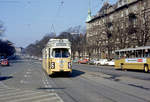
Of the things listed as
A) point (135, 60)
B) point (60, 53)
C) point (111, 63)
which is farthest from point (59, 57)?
point (111, 63)

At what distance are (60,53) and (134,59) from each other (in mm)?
13895

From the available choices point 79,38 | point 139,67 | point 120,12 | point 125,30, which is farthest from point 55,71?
point 79,38

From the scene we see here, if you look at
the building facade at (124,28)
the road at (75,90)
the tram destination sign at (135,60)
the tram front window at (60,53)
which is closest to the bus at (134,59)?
the tram destination sign at (135,60)

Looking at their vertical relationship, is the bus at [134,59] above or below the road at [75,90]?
above

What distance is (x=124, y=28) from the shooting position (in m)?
54.7

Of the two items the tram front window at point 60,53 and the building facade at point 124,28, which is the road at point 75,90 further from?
the building facade at point 124,28

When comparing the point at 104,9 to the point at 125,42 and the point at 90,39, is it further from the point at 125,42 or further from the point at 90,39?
the point at 125,42

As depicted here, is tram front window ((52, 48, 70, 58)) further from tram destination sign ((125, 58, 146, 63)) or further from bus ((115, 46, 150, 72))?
tram destination sign ((125, 58, 146, 63))

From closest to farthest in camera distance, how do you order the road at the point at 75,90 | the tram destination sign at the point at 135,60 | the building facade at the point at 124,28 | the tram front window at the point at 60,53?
the road at the point at 75,90 < the tram front window at the point at 60,53 < the tram destination sign at the point at 135,60 < the building facade at the point at 124,28

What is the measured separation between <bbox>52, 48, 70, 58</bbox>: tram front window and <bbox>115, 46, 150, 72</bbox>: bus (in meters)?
11.8

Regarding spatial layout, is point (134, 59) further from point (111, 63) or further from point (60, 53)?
point (111, 63)

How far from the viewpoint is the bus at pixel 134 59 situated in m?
31.4

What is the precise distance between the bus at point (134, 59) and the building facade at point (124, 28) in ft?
35.7

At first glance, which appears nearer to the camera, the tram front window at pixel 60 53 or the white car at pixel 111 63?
the tram front window at pixel 60 53
